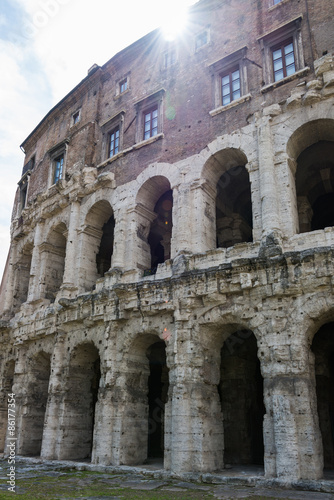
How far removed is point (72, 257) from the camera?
14.7 metres

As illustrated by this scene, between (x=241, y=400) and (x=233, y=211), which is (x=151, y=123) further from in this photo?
(x=241, y=400)

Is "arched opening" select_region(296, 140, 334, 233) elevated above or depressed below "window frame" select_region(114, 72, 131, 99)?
below

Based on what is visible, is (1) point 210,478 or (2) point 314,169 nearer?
(1) point 210,478

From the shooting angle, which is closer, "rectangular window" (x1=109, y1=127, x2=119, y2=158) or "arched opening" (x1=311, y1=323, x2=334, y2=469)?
"arched opening" (x1=311, y1=323, x2=334, y2=469)

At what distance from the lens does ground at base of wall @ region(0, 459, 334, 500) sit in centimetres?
693

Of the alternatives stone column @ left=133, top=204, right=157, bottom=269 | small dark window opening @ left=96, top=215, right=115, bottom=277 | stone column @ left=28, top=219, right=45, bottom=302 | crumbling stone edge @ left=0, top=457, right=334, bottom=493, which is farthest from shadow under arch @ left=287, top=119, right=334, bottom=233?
stone column @ left=28, top=219, right=45, bottom=302

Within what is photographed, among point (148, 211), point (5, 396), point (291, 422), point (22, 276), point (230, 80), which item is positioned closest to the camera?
point (291, 422)

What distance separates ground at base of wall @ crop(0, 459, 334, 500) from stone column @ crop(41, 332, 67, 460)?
1921mm

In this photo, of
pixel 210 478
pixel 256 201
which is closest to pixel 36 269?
pixel 256 201

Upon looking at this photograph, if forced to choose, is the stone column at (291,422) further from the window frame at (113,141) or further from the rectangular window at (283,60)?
the window frame at (113,141)

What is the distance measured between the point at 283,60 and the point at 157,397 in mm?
11267

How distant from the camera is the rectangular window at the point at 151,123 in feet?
46.9

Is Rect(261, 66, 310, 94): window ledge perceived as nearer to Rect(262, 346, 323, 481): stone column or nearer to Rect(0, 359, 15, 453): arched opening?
Rect(262, 346, 323, 481): stone column

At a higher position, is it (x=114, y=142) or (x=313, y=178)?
(x=114, y=142)
